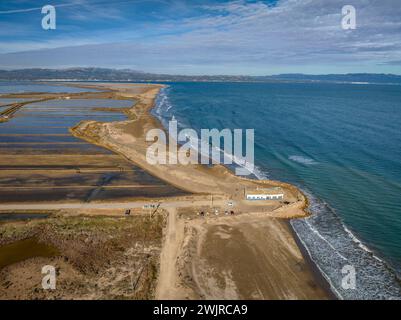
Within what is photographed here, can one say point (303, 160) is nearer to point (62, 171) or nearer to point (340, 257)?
point (340, 257)

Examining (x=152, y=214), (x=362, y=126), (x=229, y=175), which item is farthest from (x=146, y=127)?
(x=362, y=126)

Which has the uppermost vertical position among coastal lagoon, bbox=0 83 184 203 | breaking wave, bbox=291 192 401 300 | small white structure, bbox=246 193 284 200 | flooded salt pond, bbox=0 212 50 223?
coastal lagoon, bbox=0 83 184 203

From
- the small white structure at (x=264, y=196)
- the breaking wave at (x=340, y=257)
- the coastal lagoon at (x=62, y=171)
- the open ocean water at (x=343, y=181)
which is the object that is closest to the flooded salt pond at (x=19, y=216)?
the coastal lagoon at (x=62, y=171)

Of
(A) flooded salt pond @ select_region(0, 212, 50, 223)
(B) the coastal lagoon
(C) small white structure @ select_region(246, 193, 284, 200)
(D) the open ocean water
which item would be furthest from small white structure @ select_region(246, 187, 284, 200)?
(A) flooded salt pond @ select_region(0, 212, 50, 223)

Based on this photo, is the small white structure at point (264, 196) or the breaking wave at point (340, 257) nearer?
the breaking wave at point (340, 257)

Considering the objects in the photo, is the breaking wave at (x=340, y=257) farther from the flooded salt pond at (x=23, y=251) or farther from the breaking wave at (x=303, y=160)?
the flooded salt pond at (x=23, y=251)

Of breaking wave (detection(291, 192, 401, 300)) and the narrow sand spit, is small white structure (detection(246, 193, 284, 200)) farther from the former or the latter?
breaking wave (detection(291, 192, 401, 300))

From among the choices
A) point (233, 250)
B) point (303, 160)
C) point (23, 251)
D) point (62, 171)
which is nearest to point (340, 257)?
point (233, 250)
